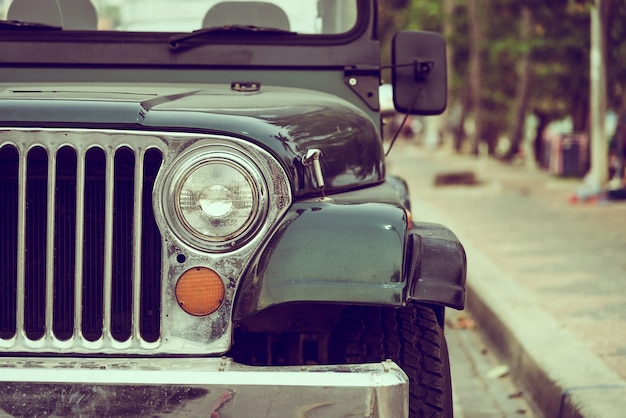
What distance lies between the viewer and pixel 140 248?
9.45ft

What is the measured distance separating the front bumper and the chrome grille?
0.81 feet

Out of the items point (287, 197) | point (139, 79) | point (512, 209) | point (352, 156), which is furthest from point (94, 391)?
point (512, 209)

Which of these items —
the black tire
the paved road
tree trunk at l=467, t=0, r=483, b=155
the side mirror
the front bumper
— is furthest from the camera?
tree trunk at l=467, t=0, r=483, b=155

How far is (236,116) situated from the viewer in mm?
3049

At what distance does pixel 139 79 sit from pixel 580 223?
8315 millimetres

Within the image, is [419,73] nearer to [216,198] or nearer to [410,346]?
[410,346]

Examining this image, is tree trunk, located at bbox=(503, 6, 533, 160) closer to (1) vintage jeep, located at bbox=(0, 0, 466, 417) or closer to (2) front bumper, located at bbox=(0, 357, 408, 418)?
(1) vintage jeep, located at bbox=(0, 0, 466, 417)

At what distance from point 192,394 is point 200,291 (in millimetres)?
355

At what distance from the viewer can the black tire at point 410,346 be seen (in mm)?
3092

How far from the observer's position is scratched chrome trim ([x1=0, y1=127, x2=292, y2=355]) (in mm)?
2865

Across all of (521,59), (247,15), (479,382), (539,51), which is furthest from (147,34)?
(521,59)

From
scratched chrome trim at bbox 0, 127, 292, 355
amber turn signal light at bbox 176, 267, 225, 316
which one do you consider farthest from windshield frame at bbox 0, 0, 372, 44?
amber turn signal light at bbox 176, 267, 225, 316

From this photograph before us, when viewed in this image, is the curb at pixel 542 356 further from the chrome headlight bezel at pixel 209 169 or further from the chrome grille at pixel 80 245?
the chrome grille at pixel 80 245

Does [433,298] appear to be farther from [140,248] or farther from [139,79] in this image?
[139,79]
